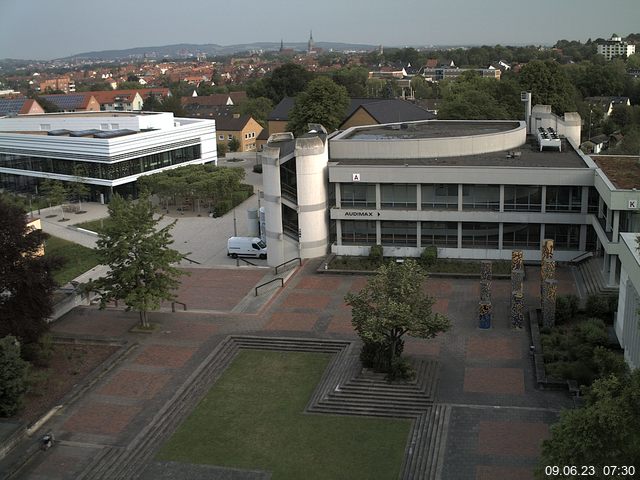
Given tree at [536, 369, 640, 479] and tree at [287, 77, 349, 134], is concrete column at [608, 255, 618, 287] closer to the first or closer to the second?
tree at [536, 369, 640, 479]

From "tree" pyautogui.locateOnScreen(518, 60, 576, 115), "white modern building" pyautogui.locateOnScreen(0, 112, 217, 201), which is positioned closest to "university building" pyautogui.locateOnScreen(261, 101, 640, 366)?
"white modern building" pyautogui.locateOnScreen(0, 112, 217, 201)

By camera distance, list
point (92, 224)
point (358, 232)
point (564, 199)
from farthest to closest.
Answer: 1. point (92, 224)
2. point (358, 232)
3. point (564, 199)

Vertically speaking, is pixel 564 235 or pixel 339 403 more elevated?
pixel 564 235

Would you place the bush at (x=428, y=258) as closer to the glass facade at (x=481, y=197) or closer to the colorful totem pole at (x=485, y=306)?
the glass facade at (x=481, y=197)

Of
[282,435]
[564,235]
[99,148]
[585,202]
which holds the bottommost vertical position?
[282,435]

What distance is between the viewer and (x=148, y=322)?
103 feet

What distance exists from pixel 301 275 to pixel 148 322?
9019 millimetres

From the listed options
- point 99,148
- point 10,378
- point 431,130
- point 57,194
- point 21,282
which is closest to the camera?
point 10,378

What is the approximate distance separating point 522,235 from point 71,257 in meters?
27.4

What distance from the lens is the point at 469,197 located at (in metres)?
37.9

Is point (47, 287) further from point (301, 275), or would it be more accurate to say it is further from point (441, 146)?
point (441, 146)

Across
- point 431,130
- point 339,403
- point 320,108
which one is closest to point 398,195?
point 431,130

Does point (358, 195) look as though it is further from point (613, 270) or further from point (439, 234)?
point (613, 270)

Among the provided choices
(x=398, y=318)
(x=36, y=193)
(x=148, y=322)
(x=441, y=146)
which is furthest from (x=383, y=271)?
(x=36, y=193)
